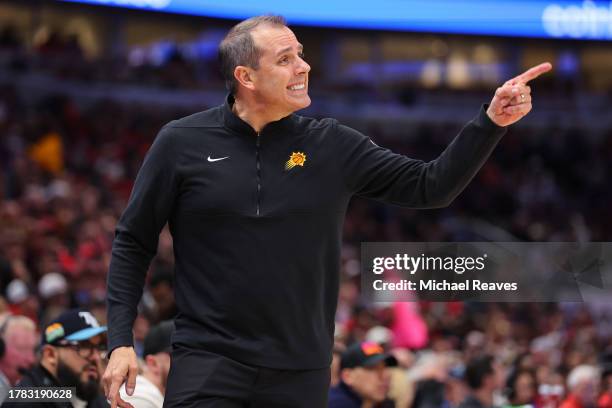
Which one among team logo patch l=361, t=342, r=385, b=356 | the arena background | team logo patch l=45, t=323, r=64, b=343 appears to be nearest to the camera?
team logo patch l=45, t=323, r=64, b=343

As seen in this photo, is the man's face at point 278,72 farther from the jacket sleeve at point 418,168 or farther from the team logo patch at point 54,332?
the team logo patch at point 54,332

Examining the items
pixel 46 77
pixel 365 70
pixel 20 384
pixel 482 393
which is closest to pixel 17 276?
pixel 482 393

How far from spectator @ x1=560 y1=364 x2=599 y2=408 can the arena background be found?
0.51 ft

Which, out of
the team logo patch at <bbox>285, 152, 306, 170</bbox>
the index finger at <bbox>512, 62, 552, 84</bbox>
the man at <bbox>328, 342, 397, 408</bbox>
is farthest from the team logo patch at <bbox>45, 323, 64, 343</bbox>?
the index finger at <bbox>512, 62, 552, 84</bbox>

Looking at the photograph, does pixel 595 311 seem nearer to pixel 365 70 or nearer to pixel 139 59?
pixel 139 59

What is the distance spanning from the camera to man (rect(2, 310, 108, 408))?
4641 millimetres

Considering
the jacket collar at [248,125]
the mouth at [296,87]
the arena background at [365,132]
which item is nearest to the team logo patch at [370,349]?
the arena background at [365,132]

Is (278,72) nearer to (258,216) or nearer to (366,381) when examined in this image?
(258,216)

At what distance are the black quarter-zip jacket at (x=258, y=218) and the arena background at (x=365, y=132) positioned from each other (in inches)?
128

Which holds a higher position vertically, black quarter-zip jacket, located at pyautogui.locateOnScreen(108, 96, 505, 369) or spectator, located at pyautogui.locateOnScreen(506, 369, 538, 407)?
black quarter-zip jacket, located at pyautogui.locateOnScreen(108, 96, 505, 369)

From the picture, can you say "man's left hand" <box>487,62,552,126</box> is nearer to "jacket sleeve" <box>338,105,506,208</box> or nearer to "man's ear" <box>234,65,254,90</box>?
"jacket sleeve" <box>338,105,506,208</box>

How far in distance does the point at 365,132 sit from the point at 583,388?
569 inches

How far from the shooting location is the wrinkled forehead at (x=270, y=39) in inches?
132

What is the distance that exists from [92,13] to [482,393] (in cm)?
1592
